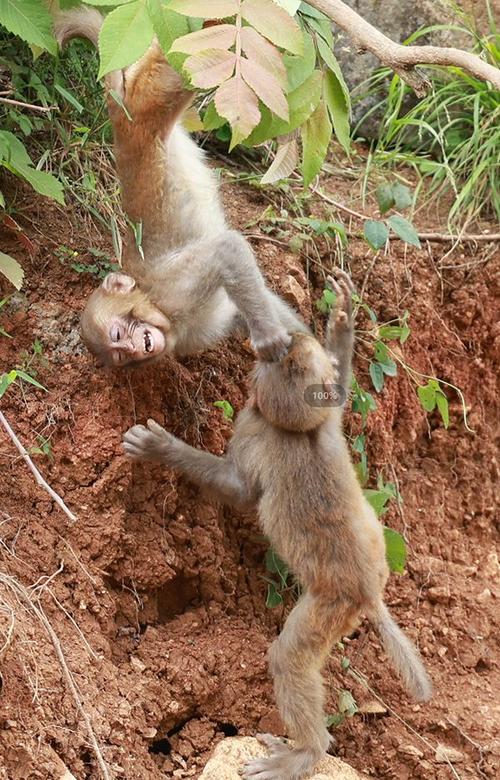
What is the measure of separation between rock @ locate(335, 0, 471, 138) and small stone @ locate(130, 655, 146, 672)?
180 inches

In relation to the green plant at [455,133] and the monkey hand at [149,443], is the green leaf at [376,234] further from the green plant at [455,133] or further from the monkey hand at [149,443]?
the monkey hand at [149,443]

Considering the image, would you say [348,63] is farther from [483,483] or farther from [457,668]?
[457,668]

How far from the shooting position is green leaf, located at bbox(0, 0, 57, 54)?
16.4 feet

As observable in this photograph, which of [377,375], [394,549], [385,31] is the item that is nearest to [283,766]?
[394,549]

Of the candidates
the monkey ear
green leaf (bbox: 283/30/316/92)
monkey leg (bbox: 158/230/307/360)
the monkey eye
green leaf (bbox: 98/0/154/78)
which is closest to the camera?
green leaf (bbox: 98/0/154/78)

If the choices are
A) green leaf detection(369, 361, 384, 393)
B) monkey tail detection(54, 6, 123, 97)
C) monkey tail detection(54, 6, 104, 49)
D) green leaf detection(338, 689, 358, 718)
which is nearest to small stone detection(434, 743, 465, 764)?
green leaf detection(338, 689, 358, 718)

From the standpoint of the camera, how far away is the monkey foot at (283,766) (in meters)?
5.02

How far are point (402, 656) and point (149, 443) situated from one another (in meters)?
1.64

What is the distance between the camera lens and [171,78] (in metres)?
5.64

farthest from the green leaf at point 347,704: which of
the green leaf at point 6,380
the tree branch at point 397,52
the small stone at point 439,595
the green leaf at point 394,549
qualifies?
the tree branch at point 397,52

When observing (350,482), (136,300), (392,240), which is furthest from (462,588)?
(136,300)

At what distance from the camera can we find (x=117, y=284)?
566 centimetres

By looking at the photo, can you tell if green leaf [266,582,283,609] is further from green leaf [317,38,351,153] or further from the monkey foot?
green leaf [317,38,351,153]

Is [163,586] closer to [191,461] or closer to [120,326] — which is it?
[191,461]
